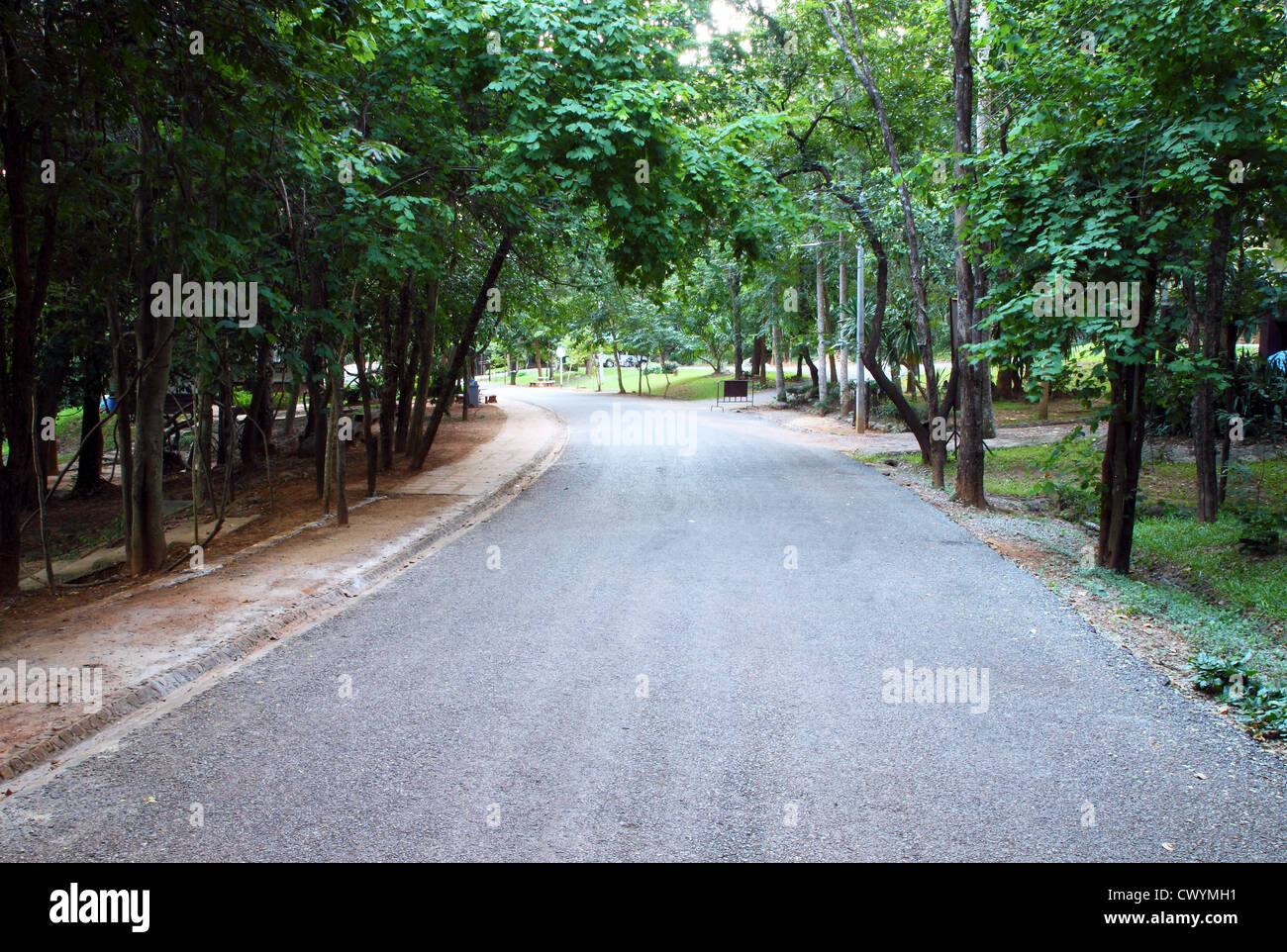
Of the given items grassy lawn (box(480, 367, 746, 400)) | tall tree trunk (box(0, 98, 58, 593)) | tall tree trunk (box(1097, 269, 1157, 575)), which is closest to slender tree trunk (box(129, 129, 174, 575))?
tall tree trunk (box(0, 98, 58, 593))

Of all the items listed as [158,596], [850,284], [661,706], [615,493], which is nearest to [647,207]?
[615,493]

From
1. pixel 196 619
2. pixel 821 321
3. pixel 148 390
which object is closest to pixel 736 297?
pixel 821 321

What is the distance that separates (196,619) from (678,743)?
14.2ft

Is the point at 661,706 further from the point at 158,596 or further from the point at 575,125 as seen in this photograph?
the point at 575,125

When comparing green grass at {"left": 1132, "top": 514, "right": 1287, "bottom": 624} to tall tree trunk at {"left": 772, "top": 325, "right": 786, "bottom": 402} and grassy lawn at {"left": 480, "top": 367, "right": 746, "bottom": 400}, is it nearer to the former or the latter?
tall tree trunk at {"left": 772, "top": 325, "right": 786, "bottom": 402}

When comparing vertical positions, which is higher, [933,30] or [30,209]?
[933,30]

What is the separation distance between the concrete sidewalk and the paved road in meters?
0.34

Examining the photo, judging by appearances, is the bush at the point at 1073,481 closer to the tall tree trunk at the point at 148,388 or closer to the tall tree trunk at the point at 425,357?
the tall tree trunk at the point at 148,388

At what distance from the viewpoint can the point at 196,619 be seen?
23.3 feet

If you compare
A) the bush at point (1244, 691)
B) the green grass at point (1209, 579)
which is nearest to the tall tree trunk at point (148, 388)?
the green grass at point (1209, 579)

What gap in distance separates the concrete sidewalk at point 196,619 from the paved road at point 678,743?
34 cm

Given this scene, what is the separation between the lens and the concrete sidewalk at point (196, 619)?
203 inches

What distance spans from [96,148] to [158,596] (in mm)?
4378

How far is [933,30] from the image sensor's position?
16.2 m
